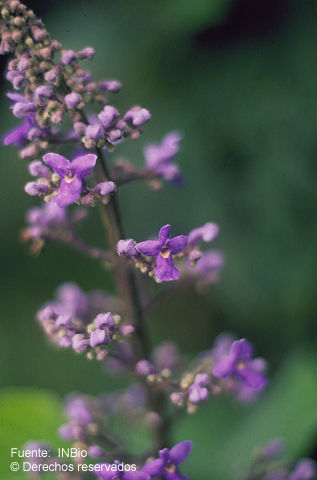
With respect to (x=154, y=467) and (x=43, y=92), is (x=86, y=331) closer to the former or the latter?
(x=154, y=467)

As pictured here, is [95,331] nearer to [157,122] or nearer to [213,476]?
[213,476]

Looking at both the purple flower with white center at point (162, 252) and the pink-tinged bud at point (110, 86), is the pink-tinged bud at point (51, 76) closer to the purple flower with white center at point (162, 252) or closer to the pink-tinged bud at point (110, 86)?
the pink-tinged bud at point (110, 86)

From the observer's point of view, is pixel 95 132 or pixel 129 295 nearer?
pixel 95 132

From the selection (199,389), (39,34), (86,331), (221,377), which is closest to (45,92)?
(39,34)

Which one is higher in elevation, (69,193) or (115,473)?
(69,193)

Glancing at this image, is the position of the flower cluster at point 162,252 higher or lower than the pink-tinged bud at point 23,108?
lower

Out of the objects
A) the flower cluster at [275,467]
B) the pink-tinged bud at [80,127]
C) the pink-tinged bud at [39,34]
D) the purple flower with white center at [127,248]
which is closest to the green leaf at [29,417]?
the flower cluster at [275,467]

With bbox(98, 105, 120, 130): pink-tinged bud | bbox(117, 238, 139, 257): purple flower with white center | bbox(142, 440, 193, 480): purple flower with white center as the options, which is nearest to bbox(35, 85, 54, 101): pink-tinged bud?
bbox(98, 105, 120, 130): pink-tinged bud
